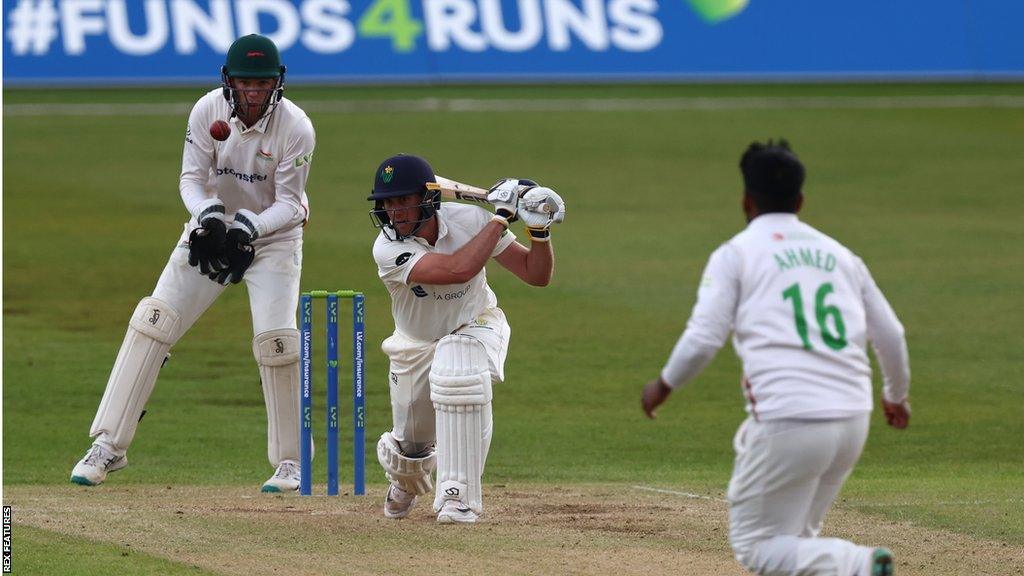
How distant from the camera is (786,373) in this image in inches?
194

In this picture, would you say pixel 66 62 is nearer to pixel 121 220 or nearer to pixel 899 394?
pixel 121 220

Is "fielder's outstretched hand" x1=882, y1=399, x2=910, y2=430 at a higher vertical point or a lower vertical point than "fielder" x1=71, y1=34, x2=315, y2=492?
lower

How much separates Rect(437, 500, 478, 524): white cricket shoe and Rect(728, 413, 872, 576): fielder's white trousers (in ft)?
6.62

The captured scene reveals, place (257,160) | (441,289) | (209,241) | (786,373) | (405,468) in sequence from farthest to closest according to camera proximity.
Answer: (257,160) → (209,241) → (405,468) → (441,289) → (786,373)

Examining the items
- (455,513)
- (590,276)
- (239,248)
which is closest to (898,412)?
(455,513)

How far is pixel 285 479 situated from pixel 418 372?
3.87 ft

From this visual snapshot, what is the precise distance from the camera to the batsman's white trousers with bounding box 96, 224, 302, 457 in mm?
7883

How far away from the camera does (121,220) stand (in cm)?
1694

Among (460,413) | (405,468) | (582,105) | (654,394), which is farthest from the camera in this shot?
(582,105)

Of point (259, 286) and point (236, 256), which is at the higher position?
point (236, 256)

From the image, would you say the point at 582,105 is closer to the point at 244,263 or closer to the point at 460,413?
the point at 244,263

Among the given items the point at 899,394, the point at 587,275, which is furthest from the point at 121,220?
the point at 899,394

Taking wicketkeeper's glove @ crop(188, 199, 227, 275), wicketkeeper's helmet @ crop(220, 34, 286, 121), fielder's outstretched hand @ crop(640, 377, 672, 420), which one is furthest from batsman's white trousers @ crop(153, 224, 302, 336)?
fielder's outstretched hand @ crop(640, 377, 672, 420)

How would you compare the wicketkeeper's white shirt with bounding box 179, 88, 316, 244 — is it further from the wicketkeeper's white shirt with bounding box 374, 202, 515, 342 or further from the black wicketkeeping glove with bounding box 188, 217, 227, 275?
the wicketkeeper's white shirt with bounding box 374, 202, 515, 342
